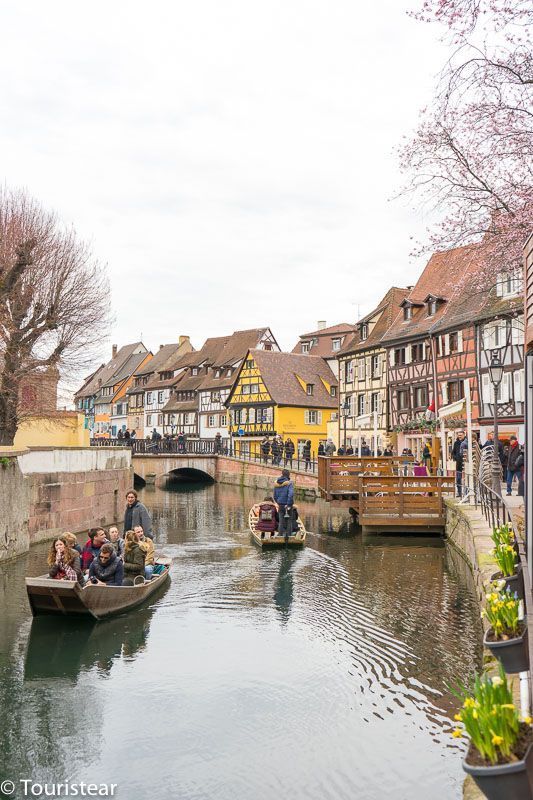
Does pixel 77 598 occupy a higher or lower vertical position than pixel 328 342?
lower

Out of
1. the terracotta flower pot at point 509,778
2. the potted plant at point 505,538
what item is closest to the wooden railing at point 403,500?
the potted plant at point 505,538

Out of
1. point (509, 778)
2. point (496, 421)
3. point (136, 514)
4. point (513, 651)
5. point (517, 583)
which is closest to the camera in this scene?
point (509, 778)

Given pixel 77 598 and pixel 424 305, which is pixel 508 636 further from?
pixel 424 305

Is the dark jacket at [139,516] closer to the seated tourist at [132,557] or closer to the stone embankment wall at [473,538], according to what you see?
the seated tourist at [132,557]

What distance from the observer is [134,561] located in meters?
15.2

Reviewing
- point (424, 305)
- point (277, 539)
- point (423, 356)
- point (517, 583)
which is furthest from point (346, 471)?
point (424, 305)

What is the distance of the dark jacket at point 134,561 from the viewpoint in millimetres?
15141

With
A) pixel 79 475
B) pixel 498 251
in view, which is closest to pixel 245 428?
pixel 79 475

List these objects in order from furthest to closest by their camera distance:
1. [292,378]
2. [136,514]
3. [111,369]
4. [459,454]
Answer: [111,369], [292,378], [459,454], [136,514]

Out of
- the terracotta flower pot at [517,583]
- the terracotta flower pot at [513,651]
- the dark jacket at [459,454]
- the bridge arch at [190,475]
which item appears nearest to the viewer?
the terracotta flower pot at [513,651]

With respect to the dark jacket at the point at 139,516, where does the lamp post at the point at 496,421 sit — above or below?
above

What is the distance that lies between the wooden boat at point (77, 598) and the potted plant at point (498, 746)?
29.9 feet

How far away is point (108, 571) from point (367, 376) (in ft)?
122

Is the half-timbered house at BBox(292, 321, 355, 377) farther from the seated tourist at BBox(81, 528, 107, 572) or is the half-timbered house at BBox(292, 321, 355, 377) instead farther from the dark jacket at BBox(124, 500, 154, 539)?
the seated tourist at BBox(81, 528, 107, 572)
